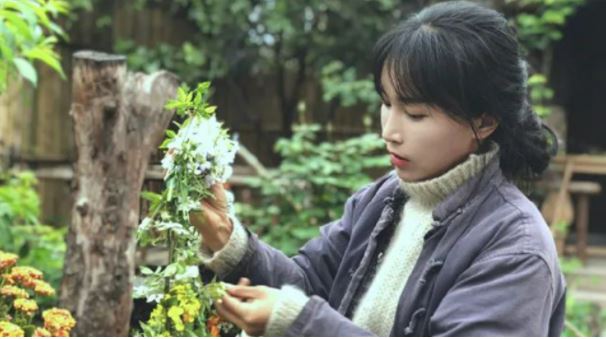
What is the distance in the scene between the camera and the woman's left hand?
1.35m

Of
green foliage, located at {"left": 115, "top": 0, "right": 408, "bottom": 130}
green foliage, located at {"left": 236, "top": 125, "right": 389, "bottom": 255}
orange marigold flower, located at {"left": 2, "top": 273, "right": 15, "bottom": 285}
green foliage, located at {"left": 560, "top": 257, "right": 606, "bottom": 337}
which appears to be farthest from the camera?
green foliage, located at {"left": 115, "top": 0, "right": 408, "bottom": 130}

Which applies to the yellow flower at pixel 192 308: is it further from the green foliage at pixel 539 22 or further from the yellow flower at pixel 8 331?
the green foliage at pixel 539 22

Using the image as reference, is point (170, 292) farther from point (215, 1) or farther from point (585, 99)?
point (585, 99)

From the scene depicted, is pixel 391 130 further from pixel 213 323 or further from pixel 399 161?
pixel 213 323

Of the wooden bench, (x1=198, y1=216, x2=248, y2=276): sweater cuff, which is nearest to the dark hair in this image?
(x1=198, y1=216, x2=248, y2=276): sweater cuff

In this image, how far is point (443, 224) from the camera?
1.55m

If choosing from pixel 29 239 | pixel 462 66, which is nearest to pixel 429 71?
pixel 462 66

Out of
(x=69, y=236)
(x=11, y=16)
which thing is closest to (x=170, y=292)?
(x=11, y=16)

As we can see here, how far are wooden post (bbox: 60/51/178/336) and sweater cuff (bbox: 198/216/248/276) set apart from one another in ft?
5.68

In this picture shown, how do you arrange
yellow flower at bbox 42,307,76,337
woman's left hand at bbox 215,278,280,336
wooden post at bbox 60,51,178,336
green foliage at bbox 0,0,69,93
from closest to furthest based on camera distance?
1. woman's left hand at bbox 215,278,280,336
2. yellow flower at bbox 42,307,76,337
3. green foliage at bbox 0,0,69,93
4. wooden post at bbox 60,51,178,336

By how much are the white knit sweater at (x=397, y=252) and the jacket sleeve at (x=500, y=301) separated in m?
0.19

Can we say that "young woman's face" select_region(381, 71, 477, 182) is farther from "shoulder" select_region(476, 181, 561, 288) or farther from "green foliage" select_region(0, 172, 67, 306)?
"green foliage" select_region(0, 172, 67, 306)

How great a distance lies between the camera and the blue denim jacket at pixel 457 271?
54.2 inches

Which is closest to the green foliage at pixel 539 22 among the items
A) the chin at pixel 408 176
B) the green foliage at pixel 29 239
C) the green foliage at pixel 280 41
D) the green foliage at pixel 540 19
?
the green foliage at pixel 540 19
